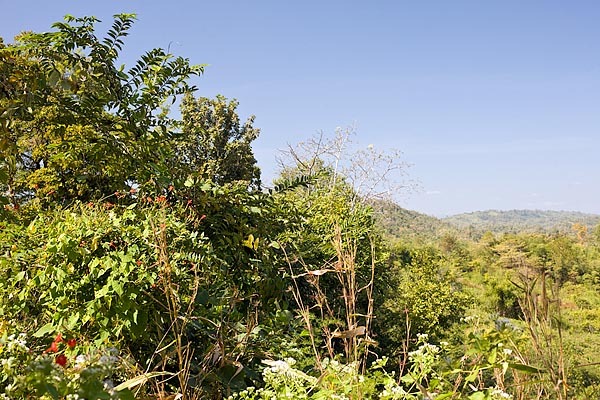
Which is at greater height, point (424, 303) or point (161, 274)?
point (161, 274)

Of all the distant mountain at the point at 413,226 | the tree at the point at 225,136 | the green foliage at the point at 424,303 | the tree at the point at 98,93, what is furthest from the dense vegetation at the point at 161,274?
the distant mountain at the point at 413,226

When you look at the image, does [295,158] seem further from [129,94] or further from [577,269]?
[577,269]

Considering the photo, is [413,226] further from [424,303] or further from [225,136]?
[424,303]

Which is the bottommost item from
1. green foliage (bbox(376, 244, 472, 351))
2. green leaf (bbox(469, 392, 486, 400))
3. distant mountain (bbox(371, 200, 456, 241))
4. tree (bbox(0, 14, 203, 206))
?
green foliage (bbox(376, 244, 472, 351))

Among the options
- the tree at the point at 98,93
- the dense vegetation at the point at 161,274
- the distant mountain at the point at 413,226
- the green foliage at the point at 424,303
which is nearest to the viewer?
the dense vegetation at the point at 161,274

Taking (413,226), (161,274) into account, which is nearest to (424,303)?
(161,274)

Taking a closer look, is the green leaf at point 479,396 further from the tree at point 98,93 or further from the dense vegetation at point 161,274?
the tree at point 98,93

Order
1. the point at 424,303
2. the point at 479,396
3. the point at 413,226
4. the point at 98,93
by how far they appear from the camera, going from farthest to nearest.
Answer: the point at 413,226, the point at 424,303, the point at 98,93, the point at 479,396

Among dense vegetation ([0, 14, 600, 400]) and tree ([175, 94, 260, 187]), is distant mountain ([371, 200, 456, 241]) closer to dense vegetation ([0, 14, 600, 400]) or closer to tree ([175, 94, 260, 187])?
tree ([175, 94, 260, 187])

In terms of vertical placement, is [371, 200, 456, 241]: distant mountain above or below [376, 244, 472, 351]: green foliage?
above

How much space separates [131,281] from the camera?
1414 mm

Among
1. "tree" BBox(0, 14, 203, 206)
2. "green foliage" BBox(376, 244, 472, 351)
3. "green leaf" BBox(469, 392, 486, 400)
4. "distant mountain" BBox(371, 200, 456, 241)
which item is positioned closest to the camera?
"green leaf" BBox(469, 392, 486, 400)

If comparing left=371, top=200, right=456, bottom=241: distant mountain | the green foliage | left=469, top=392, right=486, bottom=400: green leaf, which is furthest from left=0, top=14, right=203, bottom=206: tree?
left=371, top=200, right=456, bottom=241: distant mountain

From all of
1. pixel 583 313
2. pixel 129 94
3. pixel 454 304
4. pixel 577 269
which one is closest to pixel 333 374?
pixel 129 94
